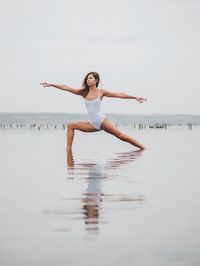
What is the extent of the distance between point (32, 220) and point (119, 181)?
4063mm

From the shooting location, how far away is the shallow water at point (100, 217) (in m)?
5.61

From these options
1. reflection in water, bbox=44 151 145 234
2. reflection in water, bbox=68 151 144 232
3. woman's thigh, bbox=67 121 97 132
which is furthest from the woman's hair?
reflection in water, bbox=44 151 145 234

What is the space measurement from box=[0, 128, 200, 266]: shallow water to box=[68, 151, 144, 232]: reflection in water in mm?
11

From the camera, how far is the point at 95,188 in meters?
10.1

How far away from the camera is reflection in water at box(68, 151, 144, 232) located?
737 cm

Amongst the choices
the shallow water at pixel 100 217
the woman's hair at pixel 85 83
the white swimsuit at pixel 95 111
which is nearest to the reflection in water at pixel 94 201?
the shallow water at pixel 100 217

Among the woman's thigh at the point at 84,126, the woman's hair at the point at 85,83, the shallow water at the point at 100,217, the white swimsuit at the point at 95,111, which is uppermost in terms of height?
the woman's hair at the point at 85,83

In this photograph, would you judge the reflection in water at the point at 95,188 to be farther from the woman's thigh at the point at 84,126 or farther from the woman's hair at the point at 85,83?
the woman's hair at the point at 85,83

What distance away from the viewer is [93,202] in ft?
27.9

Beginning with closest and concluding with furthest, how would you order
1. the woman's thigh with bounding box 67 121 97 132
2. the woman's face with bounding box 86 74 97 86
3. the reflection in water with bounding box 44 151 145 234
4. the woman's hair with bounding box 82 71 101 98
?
the reflection in water with bounding box 44 151 145 234 → the woman's face with bounding box 86 74 97 86 → the woman's hair with bounding box 82 71 101 98 → the woman's thigh with bounding box 67 121 97 132

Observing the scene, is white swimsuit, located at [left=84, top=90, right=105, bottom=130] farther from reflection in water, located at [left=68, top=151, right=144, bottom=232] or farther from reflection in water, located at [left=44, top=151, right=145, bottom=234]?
reflection in water, located at [left=44, top=151, right=145, bottom=234]

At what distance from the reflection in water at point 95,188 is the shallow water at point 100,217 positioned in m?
0.01

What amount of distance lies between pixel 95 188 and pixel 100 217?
277cm

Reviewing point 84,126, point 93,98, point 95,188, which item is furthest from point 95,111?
point 95,188
